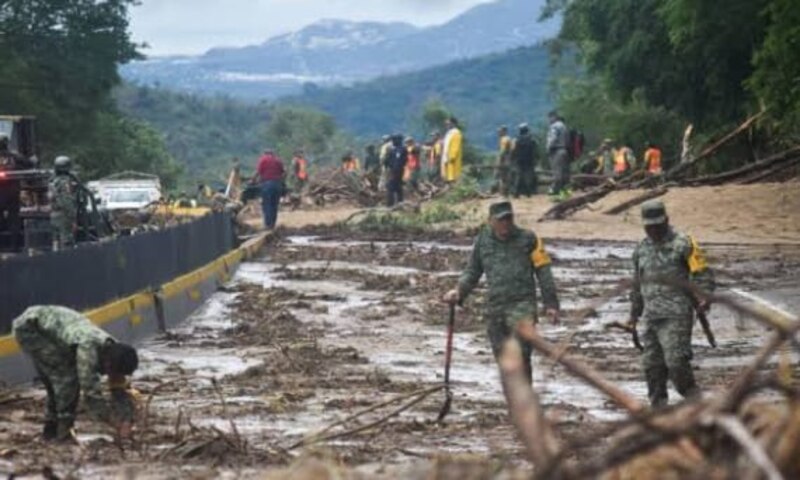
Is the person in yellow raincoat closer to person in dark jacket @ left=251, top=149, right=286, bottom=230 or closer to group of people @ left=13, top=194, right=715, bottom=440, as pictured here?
person in dark jacket @ left=251, top=149, right=286, bottom=230

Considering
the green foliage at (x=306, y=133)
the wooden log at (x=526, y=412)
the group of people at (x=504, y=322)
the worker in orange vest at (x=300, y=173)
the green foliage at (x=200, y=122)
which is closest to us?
the wooden log at (x=526, y=412)

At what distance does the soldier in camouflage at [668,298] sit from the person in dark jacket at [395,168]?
104 feet

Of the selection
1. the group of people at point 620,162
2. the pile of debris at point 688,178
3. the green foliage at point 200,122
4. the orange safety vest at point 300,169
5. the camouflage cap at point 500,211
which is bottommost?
the green foliage at point 200,122

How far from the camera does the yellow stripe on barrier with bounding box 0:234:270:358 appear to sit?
1691cm

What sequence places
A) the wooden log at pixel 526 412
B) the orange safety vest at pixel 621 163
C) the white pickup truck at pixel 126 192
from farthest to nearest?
the orange safety vest at pixel 621 163, the white pickup truck at pixel 126 192, the wooden log at pixel 526 412

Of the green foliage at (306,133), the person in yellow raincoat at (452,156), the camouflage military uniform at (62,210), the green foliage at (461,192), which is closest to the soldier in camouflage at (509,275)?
the camouflage military uniform at (62,210)

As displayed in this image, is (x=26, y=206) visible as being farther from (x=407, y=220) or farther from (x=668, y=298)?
(x=668, y=298)

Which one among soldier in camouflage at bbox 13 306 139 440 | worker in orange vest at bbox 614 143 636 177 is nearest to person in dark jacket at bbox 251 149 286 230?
worker in orange vest at bbox 614 143 636 177

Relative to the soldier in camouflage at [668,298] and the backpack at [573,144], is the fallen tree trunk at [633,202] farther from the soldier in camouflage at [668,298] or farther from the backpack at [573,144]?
the soldier in camouflage at [668,298]

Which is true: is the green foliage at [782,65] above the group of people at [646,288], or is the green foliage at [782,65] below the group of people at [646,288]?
above

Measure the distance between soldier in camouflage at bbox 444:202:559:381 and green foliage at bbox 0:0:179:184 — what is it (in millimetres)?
51072

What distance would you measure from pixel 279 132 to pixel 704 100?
78520 millimetres

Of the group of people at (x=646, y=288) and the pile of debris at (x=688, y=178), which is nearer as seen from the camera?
the group of people at (x=646, y=288)

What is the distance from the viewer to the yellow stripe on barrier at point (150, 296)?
Result: 55.5ft
